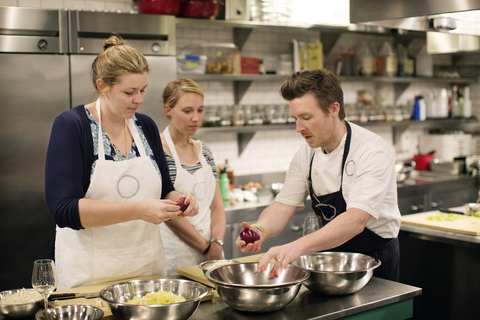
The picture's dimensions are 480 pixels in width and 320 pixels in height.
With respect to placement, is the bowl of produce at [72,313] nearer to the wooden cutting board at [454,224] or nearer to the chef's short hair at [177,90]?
the chef's short hair at [177,90]

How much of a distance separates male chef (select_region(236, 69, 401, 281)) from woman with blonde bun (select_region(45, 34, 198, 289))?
1.66 feet

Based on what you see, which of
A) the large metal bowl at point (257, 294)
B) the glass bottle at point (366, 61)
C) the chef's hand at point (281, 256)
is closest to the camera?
the large metal bowl at point (257, 294)

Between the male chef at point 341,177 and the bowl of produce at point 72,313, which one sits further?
the male chef at point 341,177

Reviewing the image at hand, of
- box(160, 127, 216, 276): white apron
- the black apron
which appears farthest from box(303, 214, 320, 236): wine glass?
box(160, 127, 216, 276): white apron

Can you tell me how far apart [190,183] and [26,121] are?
1347 mm

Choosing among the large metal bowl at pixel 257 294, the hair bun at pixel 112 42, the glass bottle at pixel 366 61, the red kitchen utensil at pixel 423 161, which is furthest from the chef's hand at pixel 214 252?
the red kitchen utensil at pixel 423 161

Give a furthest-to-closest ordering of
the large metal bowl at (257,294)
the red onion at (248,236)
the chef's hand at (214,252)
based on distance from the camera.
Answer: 1. the chef's hand at (214,252)
2. the red onion at (248,236)
3. the large metal bowl at (257,294)

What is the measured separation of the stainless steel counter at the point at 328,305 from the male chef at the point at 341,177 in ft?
0.77

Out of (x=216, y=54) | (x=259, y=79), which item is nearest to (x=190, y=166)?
(x=216, y=54)

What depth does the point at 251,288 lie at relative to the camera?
5.12 ft

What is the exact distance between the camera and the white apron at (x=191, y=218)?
2.73 meters

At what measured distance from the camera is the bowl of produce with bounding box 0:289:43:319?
5.21 ft

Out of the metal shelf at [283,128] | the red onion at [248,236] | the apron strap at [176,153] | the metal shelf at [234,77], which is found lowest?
the red onion at [248,236]

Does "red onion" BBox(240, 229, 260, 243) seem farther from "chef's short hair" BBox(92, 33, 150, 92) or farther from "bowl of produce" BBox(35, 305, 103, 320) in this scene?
"chef's short hair" BBox(92, 33, 150, 92)
